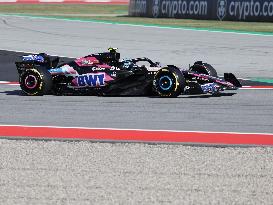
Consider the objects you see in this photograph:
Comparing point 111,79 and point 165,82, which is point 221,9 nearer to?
point 111,79

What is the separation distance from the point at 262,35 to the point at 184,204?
62.9 ft

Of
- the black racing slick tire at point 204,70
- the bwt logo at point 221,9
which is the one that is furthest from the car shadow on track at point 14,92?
the bwt logo at point 221,9

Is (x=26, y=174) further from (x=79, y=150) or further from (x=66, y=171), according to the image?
(x=79, y=150)

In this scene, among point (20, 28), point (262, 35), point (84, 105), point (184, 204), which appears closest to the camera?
point (184, 204)

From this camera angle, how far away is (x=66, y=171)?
770 centimetres

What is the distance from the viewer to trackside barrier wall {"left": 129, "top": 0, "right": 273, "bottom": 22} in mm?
28453

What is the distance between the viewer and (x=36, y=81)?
1299cm

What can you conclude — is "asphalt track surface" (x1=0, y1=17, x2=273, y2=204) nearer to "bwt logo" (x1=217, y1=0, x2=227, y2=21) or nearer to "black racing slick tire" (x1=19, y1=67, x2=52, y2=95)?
"black racing slick tire" (x1=19, y1=67, x2=52, y2=95)

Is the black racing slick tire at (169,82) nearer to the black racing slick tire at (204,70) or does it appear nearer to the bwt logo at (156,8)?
the black racing slick tire at (204,70)

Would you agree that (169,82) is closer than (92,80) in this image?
Yes

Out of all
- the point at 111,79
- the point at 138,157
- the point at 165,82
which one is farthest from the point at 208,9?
the point at 138,157

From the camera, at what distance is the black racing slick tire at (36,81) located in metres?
12.9

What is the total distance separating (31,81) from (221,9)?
18171mm

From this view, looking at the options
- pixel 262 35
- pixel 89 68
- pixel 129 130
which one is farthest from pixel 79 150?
pixel 262 35
